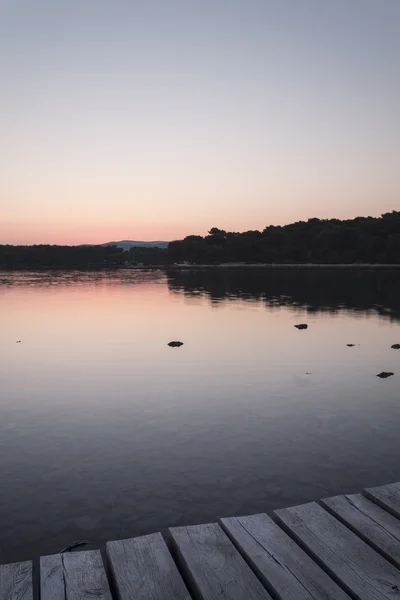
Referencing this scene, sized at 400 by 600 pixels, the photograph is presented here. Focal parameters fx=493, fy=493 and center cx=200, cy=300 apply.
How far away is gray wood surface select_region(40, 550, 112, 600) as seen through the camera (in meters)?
4.96

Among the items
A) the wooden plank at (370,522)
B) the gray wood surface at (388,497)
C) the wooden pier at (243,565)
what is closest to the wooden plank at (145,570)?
the wooden pier at (243,565)

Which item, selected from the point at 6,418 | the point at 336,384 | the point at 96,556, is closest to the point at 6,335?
the point at 6,418

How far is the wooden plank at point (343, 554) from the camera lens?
16.6 feet

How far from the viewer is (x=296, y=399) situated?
18.5 metres

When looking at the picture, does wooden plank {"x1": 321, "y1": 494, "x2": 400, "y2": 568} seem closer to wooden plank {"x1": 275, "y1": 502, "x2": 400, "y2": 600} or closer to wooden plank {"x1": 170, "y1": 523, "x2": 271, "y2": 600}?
wooden plank {"x1": 275, "y1": 502, "x2": 400, "y2": 600}

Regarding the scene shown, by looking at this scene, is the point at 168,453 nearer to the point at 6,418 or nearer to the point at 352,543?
the point at 6,418

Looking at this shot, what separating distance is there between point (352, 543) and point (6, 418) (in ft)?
43.5

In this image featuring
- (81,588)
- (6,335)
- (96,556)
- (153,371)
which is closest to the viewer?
(81,588)

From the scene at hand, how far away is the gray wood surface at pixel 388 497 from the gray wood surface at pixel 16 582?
182 inches

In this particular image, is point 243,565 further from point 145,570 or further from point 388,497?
point 388,497

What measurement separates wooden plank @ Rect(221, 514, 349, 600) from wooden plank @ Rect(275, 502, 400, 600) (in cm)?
12

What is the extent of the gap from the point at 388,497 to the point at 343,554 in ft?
5.58

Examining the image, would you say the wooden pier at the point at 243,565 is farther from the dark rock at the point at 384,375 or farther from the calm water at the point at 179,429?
the dark rock at the point at 384,375

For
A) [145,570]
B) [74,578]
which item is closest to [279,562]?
[145,570]
